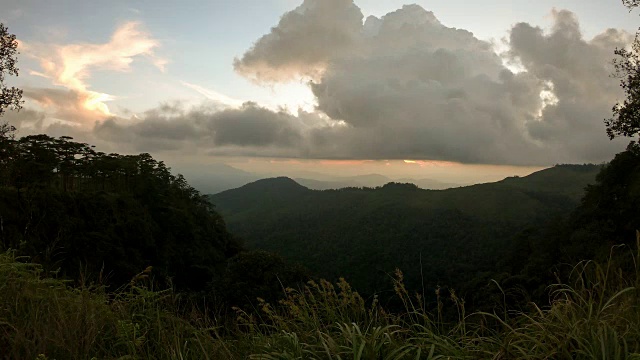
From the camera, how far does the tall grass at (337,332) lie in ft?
10.5

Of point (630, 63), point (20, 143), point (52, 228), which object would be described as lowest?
point (52, 228)

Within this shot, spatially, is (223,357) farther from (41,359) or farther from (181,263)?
(181,263)

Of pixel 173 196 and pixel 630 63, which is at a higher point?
pixel 630 63

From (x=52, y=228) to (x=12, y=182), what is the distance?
18.7 ft

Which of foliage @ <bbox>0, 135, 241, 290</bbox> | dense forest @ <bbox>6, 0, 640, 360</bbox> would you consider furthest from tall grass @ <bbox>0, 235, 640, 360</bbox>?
foliage @ <bbox>0, 135, 241, 290</bbox>

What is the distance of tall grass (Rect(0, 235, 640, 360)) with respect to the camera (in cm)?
319

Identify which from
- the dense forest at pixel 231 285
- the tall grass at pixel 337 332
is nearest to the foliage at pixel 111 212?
the dense forest at pixel 231 285

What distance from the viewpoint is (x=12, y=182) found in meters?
33.5

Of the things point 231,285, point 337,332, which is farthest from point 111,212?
point 337,332

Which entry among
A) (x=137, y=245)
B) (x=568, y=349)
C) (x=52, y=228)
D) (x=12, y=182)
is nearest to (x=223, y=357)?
(x=568, y=349)

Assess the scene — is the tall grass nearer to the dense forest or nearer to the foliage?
the dense forest

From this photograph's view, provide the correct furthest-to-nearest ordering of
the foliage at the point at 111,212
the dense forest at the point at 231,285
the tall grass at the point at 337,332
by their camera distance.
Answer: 1. the foliage at the point at 111,212
2. the dense forest at the point at 231,285
3. the tall grass at the point at 337,332

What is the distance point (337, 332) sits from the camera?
401 centimetres

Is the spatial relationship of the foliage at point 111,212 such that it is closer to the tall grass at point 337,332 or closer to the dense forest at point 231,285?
the dense forest at point 231,285
